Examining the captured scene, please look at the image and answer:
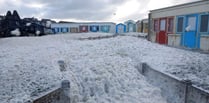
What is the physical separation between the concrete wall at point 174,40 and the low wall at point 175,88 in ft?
16.9

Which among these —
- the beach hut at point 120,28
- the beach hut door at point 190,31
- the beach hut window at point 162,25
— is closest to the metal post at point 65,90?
the beach hut door at point 190,31

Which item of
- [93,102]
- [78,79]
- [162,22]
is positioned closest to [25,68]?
[78,79]

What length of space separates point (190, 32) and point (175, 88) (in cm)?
600

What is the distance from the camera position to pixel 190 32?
10.8 meters

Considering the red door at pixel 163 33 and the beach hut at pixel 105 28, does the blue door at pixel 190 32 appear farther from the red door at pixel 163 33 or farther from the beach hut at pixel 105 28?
the beach hut at pixel 105 28

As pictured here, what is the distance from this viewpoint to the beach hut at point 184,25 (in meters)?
9.92

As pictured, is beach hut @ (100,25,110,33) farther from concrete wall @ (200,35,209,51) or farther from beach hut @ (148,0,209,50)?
concrete wall @ (200,35,209,51)

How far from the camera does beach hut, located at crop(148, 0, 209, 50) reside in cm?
992

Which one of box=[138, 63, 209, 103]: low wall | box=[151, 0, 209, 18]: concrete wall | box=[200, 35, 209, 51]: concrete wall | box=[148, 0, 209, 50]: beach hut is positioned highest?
box=[151, 0, 209, 18]: concrete wall

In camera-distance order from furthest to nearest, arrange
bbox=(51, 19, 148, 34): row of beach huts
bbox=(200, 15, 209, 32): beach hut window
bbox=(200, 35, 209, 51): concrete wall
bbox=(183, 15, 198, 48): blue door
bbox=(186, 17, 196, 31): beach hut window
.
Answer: bbox=(51, 19, 148, 34): row of beach huts → bbox=(186, 17, 196, 31): beach hut window → bbox=(183, 15, 198, 48): blue door → bbox=(200, 15, 209, 32): beach hut window → bbox=(200, 35, 209, 51): concrete wall

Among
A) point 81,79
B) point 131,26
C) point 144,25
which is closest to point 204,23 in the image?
point 81,79

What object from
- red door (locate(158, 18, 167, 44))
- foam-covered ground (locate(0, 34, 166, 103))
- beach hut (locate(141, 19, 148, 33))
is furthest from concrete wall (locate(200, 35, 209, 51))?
beach hut (locate(141, 19, 148, 33))

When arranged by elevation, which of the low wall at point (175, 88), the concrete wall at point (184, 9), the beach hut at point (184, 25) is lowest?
the low wall at point (175, 88)

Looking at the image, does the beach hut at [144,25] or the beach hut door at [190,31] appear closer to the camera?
the beach hut door at [190,31]
